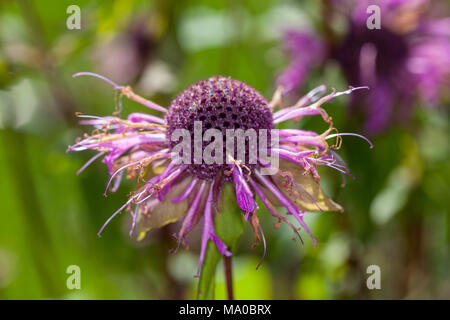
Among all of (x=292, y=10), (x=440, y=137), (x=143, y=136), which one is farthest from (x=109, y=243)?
(x=440, y=137)

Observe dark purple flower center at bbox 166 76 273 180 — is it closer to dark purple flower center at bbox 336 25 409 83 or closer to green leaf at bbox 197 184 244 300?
green leaf at bbox 197 184 244 300

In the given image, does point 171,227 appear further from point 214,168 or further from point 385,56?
point 385,56

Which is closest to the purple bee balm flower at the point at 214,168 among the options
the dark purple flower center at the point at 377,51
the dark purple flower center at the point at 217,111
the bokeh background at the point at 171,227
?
the dark purple flower center at the point at 217,111

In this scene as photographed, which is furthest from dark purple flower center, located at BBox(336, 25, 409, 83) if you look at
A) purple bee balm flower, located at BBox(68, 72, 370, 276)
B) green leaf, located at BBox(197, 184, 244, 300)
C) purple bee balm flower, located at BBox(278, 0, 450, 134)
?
green leaf, located at BBox(197, 184, 244, 300)

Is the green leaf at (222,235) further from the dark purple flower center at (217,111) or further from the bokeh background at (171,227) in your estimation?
the bokeh background at (171,227)

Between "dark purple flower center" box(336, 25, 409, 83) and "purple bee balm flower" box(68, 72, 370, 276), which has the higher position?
"dark purple flower center" box(336, 25, 409, 83)
